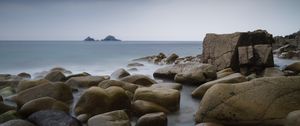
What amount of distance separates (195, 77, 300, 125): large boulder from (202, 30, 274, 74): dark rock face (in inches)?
231

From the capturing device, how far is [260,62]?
470 inches

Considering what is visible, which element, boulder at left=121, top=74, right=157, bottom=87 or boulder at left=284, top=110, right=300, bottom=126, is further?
boulder at left=121, top=74, right=157, bottom=87

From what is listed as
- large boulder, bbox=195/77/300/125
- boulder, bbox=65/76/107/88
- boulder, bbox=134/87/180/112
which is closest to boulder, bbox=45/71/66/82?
boulder, bbox=65/76/107/88

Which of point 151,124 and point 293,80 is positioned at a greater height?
point 293,80

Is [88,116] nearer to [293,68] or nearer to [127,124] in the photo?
[127,124]

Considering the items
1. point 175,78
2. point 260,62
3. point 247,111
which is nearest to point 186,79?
point 175,78

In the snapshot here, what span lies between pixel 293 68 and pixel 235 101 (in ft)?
Answer: 23.7

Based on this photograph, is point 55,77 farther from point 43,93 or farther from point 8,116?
point 8,116

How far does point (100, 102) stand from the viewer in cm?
659

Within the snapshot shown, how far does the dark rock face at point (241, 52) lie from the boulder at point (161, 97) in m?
5.51

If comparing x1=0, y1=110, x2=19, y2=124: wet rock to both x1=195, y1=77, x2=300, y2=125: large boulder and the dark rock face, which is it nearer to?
x1=195, y1=77, x2=300, y2=125: large boulder

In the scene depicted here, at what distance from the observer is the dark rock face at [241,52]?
12.0 metres

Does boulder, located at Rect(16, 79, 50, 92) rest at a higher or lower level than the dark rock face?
lower

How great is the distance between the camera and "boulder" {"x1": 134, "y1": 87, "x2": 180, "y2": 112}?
6984 millimetres
